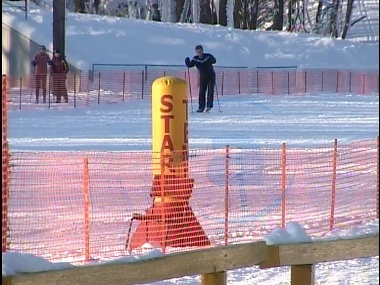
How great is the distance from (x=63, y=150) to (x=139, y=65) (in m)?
20.0

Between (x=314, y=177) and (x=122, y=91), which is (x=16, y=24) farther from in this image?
(x=314, y=177)

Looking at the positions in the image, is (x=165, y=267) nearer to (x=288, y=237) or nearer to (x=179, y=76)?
(x=288, y=237)

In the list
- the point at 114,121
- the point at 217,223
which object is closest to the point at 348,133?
the point at 114,121

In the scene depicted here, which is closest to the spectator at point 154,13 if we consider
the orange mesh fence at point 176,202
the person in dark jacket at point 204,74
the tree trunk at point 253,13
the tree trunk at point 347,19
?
the tree trunk at point 253,13

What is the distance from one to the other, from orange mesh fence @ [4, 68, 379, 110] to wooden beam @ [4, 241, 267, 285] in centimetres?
2054

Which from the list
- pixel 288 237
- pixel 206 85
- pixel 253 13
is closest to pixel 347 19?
pixel 253 13

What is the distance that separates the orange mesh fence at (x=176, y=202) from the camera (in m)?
8.90

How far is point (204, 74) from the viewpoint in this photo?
74.8ft

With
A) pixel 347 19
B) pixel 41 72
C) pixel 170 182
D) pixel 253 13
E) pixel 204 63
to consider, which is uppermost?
pixel 253 13

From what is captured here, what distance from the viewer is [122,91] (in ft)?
96.2

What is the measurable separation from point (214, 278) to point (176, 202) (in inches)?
147

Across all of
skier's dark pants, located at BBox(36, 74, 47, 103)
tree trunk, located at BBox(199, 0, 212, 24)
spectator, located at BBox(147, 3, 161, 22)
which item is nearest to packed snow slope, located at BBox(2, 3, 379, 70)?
skier's dark pants, located at BBox(36, 74, 47, 103)

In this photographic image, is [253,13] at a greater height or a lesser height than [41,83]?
greater

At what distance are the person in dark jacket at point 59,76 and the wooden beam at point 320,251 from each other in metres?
21.5
